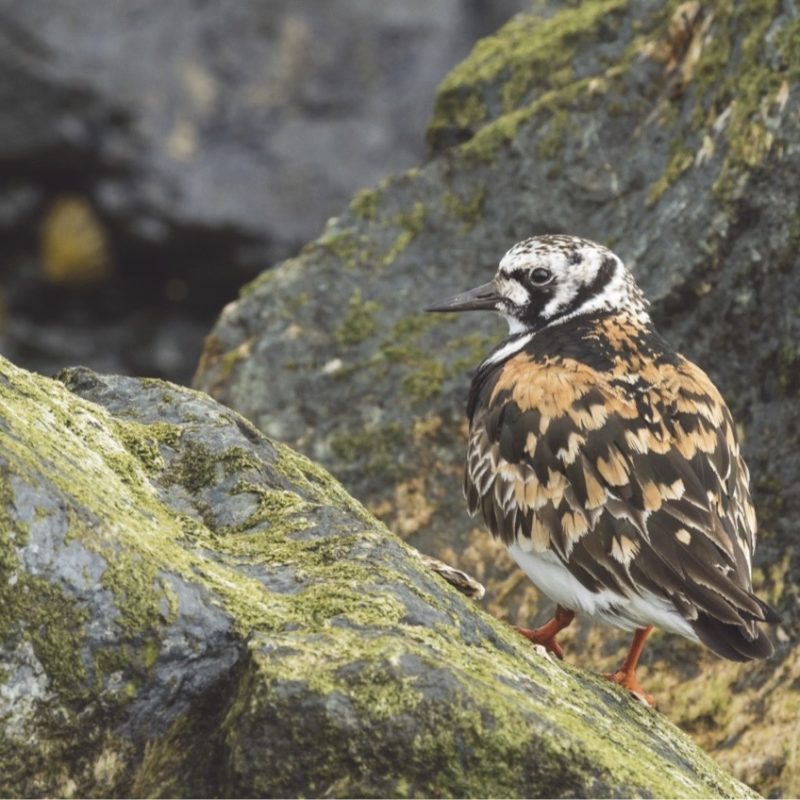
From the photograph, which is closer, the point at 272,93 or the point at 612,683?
the point at 612,683

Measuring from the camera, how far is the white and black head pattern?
612 cm

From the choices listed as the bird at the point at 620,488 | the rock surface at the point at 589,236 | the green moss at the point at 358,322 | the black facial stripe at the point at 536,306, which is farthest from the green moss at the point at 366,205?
the bird at the point at 620,488

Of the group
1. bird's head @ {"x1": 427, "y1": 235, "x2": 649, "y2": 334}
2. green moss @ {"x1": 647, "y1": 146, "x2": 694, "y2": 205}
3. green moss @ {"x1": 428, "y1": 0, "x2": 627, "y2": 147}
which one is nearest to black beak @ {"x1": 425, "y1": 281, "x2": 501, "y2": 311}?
bird's head @ {"x1": 427, "y1": 235, "x2": 649, "y2": 334}

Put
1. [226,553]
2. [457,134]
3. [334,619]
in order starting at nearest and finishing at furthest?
[334,619] → [226,553] → [457,134]

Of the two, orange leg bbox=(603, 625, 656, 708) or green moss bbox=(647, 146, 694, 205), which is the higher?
green moss bbox=(647, 146, 694, 205)

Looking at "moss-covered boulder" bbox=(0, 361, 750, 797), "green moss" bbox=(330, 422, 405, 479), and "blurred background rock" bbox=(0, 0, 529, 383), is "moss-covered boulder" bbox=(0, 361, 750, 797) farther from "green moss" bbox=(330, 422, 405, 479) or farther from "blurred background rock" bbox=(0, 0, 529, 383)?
"blurred background rock" bbox=(0, 0, 529, 383)

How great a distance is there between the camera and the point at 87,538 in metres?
3.37

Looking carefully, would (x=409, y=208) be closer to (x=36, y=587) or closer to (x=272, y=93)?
(x=36, y=587)

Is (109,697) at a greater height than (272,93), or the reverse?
(272,93)

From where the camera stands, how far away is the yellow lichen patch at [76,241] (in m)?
13.4

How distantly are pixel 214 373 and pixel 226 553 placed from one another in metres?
3.54

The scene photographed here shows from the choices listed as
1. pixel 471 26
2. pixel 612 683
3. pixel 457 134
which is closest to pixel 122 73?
pixel 471 26

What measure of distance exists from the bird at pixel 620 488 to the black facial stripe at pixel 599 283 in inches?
11.8

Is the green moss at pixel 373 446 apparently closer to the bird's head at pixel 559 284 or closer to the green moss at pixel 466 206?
the bird's head at pixel 559 284
